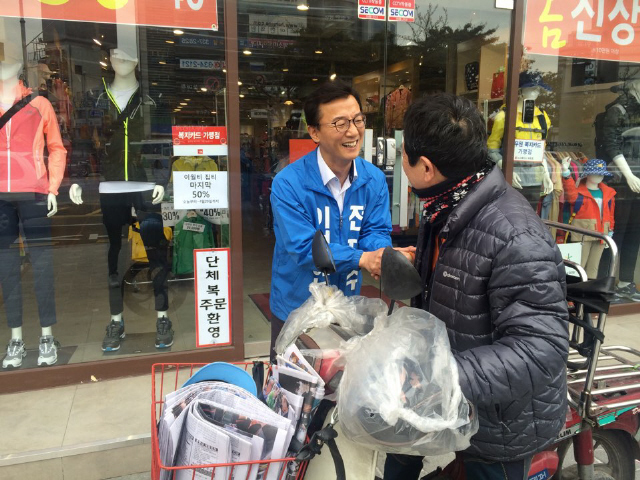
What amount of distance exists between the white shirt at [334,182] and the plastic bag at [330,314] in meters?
0.92

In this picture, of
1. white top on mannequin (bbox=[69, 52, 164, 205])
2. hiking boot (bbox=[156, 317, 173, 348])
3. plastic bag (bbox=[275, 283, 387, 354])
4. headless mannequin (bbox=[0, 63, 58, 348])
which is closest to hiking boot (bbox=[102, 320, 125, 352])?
hiking boot (bbox=[156, 317, 173, 348])

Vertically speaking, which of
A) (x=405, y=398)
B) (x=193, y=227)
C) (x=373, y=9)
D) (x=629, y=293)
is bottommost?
(x=629, y=293)

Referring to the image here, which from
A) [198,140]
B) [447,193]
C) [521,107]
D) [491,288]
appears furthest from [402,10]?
[491,288]

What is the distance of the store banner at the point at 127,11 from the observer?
137 inches

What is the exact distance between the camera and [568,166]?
17.4ft

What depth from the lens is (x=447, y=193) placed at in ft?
4.74

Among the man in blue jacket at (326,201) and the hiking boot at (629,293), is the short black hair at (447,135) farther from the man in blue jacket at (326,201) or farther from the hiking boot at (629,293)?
the hiking boot at (629,293)

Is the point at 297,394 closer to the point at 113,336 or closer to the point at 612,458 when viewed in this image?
the point at 612,458

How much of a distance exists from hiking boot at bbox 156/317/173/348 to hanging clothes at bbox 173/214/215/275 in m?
0.43

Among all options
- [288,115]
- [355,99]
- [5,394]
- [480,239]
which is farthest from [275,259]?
[288,115]

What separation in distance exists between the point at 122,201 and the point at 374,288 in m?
2.86

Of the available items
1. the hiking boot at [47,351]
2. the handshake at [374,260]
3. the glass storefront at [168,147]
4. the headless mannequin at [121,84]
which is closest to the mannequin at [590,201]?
the glass storefront at [168,147]

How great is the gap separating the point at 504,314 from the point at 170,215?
3321 mm

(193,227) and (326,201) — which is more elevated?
(326,201)
